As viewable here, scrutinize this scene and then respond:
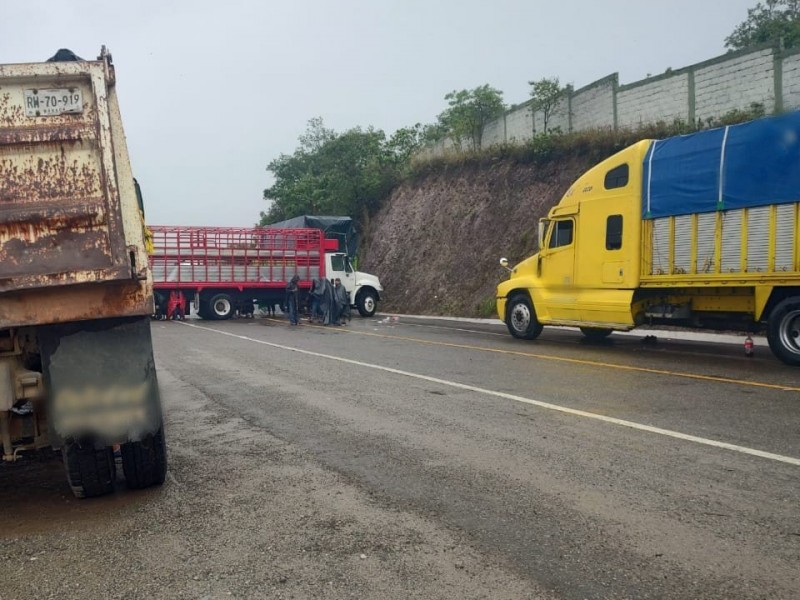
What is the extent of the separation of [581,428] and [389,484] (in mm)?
2368

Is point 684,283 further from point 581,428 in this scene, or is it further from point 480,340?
point 581,428

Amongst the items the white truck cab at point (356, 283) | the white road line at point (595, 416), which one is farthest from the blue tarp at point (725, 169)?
the white truck cab at point (356, 283)

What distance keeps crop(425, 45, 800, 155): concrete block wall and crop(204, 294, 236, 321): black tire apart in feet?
45.1

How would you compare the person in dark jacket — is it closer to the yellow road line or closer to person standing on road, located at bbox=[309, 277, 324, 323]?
person standing on road, located at bbox=[309, 277, 324, 323]

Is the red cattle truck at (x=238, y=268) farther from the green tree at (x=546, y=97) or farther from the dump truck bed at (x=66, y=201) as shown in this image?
the dump truck bed at (x=66, y=201)

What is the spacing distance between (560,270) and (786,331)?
4746mm

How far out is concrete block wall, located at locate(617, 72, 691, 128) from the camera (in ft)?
72.7

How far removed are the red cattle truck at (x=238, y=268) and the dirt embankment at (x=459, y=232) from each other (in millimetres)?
3413

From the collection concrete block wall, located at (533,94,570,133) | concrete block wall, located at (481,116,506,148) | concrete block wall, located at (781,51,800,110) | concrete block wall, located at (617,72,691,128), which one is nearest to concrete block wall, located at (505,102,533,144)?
concrete block wall, located at (481,116,506,148)

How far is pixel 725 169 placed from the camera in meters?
11.5

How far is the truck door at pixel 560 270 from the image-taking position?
559 inches

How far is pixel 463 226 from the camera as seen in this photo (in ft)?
99.1

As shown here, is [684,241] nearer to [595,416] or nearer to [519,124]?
[595,416]

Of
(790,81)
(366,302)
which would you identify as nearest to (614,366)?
(790,81)
